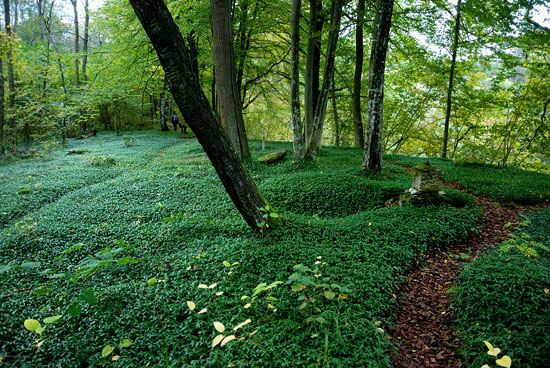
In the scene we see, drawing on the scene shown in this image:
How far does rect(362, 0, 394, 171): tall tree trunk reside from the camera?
693 centimetres

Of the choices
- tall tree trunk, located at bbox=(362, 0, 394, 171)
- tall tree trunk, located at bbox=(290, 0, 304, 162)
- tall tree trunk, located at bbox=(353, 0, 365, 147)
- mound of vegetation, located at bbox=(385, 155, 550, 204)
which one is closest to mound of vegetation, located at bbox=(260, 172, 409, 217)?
tall tree trunk, located at bbox=(362, 0, 394, 171)

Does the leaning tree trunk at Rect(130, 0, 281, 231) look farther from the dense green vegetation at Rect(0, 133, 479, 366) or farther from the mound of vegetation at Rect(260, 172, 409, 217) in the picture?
the mound of vegetation at Rect(260, 172, 409, 217)

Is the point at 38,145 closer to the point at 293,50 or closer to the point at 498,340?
the point at 293,50

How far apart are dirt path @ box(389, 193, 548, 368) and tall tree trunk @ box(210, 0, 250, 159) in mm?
6598

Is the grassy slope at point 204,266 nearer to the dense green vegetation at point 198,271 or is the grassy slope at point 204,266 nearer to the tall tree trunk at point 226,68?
the dense green vegetation at point 198,271

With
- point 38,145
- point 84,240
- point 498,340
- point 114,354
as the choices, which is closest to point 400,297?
point 498,340

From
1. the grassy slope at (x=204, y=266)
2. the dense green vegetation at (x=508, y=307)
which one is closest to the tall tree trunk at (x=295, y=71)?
the grassy slope at (x=204, y=266)

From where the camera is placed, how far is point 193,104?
136 inches

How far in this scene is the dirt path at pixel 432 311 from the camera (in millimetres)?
2660

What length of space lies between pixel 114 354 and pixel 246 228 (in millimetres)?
2677

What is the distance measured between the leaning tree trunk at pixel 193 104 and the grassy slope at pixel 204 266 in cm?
73

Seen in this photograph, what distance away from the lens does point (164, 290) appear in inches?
133

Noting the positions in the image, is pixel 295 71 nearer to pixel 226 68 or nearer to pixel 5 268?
pixel 226 68

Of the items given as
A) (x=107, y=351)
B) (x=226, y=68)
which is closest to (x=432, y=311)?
(x=107, y=351)
